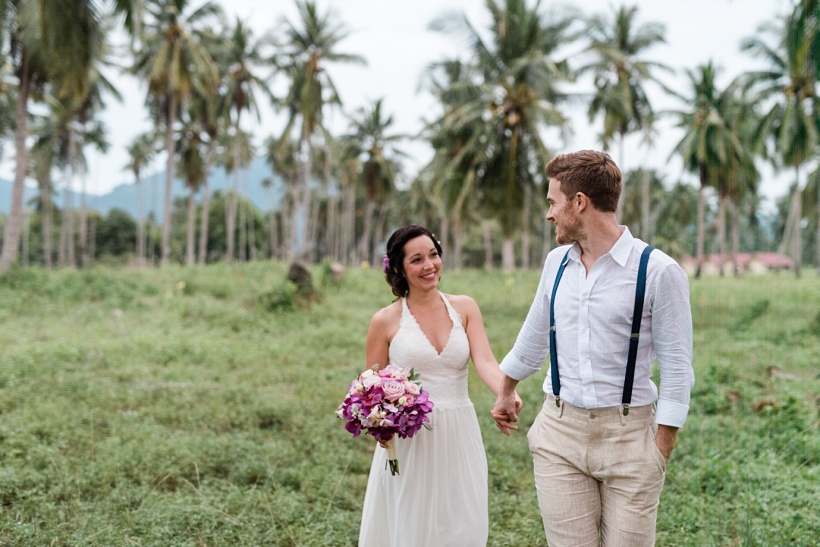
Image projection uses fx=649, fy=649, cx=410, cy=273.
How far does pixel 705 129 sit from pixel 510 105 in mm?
14572

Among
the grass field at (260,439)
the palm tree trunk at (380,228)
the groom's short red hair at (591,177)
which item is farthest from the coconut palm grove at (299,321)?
the palm tree trunk at (380,228)

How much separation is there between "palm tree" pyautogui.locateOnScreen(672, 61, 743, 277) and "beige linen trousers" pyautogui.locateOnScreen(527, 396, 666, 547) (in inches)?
1198

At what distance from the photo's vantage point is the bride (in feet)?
10.2

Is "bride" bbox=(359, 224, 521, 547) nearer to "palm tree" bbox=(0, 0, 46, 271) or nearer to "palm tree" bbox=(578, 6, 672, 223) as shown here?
"palm tree" bbox=(0, 0, 46, 271)

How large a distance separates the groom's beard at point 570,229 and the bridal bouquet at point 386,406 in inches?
37.5

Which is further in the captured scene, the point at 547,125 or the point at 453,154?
the point at 453,154

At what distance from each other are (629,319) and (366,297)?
15.6 metres

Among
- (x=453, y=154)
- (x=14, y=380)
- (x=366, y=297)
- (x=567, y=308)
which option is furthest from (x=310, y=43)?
(x=567, y=308)

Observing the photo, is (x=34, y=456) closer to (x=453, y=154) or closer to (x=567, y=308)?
(x=567, y=308)

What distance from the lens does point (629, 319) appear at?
2.41 metres

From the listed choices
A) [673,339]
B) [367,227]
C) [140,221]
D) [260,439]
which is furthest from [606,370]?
[140,221]

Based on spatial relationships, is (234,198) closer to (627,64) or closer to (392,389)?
(627,64)

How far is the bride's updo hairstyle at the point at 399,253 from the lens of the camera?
3.37 metres

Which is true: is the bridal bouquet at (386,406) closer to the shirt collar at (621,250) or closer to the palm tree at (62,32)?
the shirt collar at (621,250)
